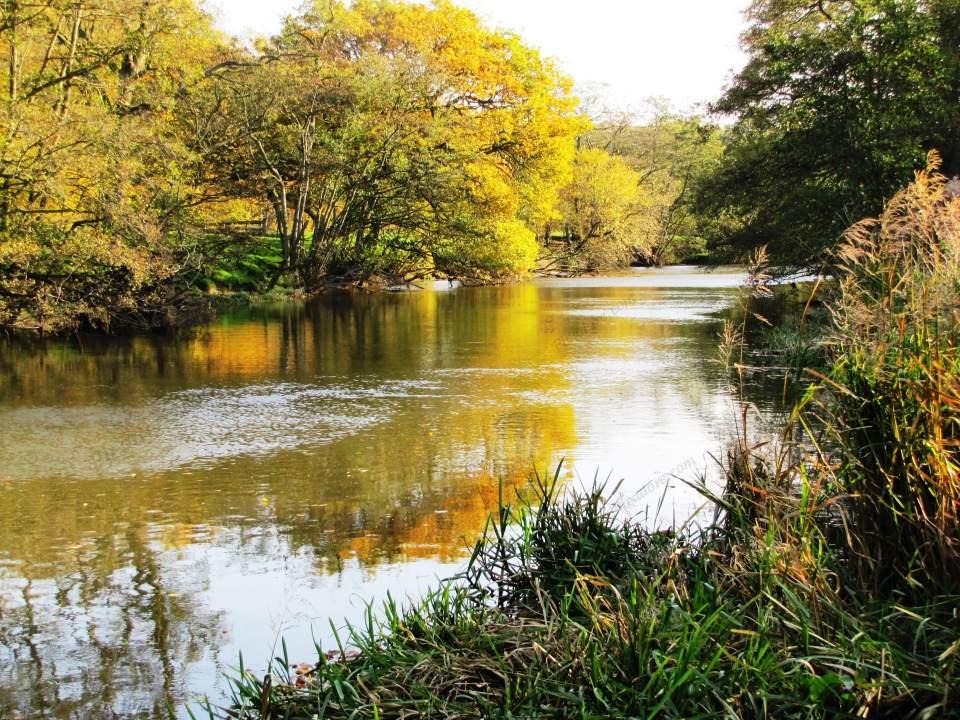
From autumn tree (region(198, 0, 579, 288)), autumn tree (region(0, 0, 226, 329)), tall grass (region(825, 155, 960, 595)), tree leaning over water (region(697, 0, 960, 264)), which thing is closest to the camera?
tall grass (region(825, 155, 960, 595))

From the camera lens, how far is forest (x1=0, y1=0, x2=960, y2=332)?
67.6ft

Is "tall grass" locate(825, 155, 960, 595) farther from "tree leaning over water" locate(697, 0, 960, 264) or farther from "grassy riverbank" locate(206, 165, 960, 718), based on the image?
"tree leaning over water" locate(697, 0, 960, 264)

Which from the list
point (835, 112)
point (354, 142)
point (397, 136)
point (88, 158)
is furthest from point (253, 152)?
point (835, 112)

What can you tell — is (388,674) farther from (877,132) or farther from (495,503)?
(877,132)

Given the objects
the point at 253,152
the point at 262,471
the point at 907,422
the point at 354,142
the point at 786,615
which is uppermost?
the point at 354,142

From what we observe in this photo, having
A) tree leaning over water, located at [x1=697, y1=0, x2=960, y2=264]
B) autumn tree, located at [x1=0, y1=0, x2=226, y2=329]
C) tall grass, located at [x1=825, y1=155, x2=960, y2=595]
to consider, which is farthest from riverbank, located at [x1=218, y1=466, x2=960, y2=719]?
autumn tree, located at [x1=0, y1=0, x2=226, y2=329]

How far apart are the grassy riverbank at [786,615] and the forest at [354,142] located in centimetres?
1560

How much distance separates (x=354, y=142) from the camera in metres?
32.5

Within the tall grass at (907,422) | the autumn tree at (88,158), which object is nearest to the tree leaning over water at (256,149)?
the autumn tree at (88,158)

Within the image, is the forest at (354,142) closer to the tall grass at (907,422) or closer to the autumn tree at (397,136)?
the autumn tree at (397,136)

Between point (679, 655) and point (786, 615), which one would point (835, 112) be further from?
point (679, 655)

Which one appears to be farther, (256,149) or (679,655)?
(256,149)

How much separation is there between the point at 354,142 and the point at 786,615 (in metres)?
29.8

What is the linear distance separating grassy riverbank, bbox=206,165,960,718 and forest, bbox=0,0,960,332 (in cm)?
1560
